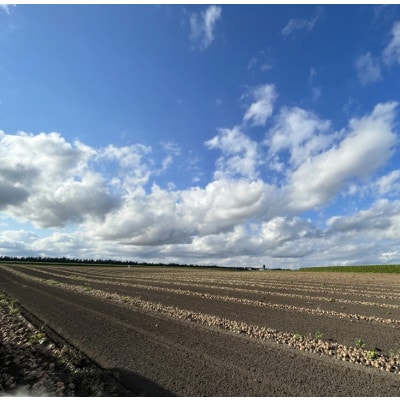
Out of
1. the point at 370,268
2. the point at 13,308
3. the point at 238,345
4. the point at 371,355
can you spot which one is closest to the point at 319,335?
the point at 371,355

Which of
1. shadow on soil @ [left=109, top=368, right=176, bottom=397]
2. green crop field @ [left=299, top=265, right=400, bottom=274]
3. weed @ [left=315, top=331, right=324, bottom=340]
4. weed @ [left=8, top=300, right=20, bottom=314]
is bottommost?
shadow on soil @ [left=109, top=368, right=176, bottom=397]

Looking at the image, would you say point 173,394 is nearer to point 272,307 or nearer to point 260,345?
point 260,345

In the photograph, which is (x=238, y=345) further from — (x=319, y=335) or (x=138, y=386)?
(x=138, y=386)

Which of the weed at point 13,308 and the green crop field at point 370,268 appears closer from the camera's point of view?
the weed at point 13,308

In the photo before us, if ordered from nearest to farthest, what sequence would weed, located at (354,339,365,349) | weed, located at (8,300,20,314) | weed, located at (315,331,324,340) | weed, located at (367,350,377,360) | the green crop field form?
1. weed, located at (367,350,377,360)
2. weed, located at (354,339,365,349)
3. weed, located at (315,331,324,340)
4. weed, located at (8,300,20,314)
5. the green crop field

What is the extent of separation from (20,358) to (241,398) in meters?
7.78

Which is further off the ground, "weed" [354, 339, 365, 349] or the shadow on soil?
"weed" [354, 339, 365, 349]

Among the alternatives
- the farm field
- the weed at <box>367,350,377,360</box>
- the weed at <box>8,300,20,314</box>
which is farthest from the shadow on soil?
the weed at <box>8,300,20,314</box>

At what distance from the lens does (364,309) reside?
22.0m

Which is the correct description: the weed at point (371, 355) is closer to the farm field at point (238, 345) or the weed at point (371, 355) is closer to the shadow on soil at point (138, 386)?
the farm field at point (238, 345)

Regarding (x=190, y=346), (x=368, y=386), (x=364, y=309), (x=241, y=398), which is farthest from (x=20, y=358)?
(x=364, y=309)

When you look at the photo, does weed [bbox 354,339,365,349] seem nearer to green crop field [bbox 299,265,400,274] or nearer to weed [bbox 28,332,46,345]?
weed [bbox 28,332,46,345]

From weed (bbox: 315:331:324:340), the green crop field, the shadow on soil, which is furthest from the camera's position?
the green crop field

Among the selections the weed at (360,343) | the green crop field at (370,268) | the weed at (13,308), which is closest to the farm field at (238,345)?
the weed at (360,343)
